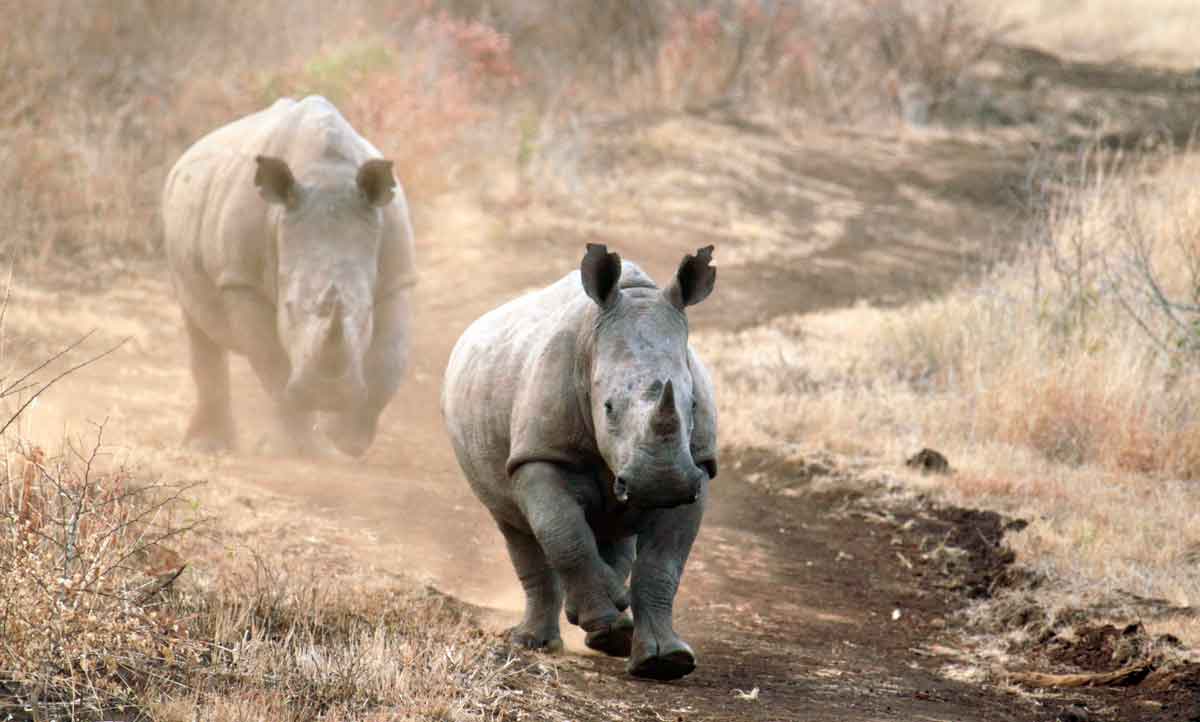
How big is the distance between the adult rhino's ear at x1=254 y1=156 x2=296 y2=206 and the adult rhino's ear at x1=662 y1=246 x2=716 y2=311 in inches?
134

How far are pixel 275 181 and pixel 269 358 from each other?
1052 mm

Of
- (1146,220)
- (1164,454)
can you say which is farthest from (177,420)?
(1146,220)

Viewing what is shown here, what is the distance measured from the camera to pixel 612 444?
518 centimetres

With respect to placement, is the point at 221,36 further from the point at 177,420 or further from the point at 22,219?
the point at 177,420

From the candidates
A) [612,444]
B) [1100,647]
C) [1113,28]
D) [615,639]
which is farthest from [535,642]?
[1113,28]

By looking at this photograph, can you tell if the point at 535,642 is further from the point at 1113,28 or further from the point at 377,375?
the point at 1113,28

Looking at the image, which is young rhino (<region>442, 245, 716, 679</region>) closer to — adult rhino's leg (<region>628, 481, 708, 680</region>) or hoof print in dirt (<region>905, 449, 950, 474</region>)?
adult rhino's leg (<region>628, 481, 708, 680</region>)

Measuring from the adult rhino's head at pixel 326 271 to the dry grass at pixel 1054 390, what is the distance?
2.85 m

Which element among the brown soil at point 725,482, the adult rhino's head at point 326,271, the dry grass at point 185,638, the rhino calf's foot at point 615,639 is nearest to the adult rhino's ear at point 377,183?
the adult rhino's head at point 326,271

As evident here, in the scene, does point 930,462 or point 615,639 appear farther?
point 930,462

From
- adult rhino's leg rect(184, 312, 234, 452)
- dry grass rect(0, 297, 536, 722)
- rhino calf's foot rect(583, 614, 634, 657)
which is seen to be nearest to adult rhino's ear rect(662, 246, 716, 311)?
rhino calf's foot rect(583, 614, 634, 657)

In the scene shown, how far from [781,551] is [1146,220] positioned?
202 inches

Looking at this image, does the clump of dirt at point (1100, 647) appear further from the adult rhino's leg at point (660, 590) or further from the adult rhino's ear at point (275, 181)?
the adult rhino's ear at point (275, 181)

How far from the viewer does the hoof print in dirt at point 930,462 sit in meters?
9.62
